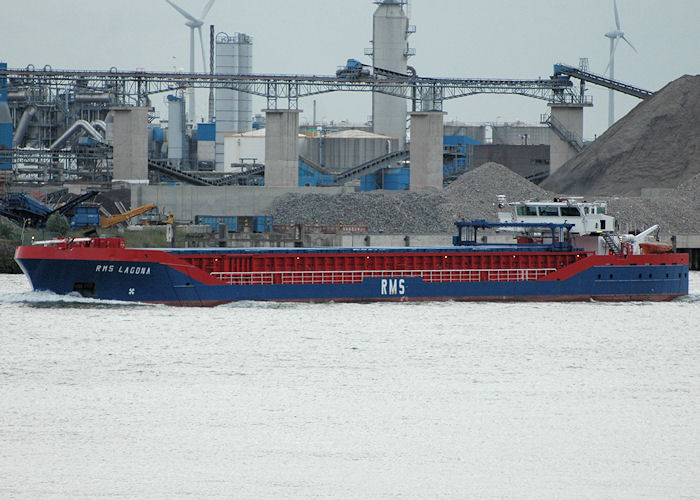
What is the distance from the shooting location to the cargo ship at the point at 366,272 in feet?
135

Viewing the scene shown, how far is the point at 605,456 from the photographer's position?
22484mm

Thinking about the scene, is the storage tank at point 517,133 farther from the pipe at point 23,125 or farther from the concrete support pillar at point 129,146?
the concrete support pillar at point 129,146

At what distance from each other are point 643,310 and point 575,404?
18.6 m

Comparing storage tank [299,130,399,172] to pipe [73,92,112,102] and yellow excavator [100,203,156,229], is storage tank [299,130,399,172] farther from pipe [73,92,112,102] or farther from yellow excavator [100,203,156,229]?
yellow excavator [100,203,156,229]

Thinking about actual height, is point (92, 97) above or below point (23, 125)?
above

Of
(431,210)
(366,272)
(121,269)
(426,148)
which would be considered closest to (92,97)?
(426,148)

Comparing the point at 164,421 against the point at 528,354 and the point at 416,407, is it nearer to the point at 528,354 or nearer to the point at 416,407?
the point at 416,407

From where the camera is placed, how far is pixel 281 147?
8000 centimetres

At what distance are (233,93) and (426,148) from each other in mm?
45206

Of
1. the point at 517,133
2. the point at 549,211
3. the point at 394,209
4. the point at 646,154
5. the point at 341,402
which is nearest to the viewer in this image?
the point at 341,402

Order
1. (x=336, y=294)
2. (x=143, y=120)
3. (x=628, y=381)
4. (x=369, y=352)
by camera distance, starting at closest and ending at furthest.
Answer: (x=628, y=381) → (x=369, y=352) → (x=336, y=294) → (x=143, y=120)

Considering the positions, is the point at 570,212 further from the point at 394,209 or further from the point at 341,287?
the point at 394,209

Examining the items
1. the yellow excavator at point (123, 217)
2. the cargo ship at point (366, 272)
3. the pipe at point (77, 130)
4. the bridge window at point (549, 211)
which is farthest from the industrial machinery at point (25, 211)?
the pipe at point (77, 130)

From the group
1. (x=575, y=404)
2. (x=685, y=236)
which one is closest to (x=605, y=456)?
(x=575, y=404)
